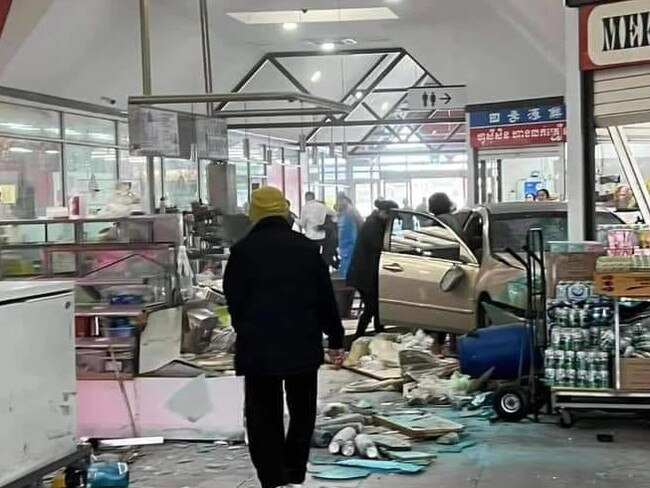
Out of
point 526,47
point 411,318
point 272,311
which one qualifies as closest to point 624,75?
point 411,318

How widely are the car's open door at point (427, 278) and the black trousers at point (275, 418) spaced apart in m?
4.39

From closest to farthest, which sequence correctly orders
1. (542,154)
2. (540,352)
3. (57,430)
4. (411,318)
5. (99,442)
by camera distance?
(57,430) → (99,442) → (540,352) → (411,318) → (542,154)

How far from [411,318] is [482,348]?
2.04 meters

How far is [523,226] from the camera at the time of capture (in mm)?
9398

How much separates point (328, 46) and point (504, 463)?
12.7m

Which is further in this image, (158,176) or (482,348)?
(158,176)

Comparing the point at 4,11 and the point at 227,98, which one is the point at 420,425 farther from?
the point at 4,11

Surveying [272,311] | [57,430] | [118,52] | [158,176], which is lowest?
[57,430]

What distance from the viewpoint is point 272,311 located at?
485cm

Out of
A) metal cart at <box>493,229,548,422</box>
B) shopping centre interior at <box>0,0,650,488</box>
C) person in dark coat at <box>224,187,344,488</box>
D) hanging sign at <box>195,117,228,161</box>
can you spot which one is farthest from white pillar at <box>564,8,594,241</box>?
hanging sign at <box>195,117,228,161</box>

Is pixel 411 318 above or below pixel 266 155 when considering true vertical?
below

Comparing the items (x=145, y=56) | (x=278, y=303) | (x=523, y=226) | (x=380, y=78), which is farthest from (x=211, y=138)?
(x=380, y=78)

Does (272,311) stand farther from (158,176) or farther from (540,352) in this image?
(158,176)

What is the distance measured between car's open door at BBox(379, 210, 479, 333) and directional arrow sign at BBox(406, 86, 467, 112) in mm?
4191
